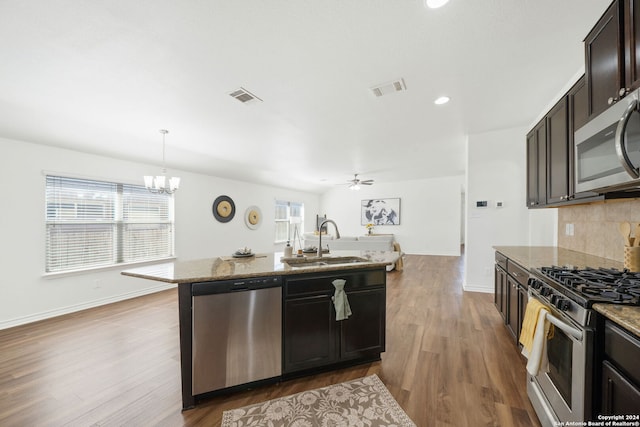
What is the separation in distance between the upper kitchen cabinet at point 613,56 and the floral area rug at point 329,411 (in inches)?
85.8

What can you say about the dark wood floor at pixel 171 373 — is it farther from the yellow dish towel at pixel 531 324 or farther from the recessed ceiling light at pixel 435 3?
the recessed ceiling light at pixel 435 3

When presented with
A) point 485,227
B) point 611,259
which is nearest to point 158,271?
point 611,259

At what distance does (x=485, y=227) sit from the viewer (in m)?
4.12

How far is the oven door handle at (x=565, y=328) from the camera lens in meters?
1.14

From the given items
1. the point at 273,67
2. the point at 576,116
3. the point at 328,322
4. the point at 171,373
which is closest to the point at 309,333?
the point at 328,322

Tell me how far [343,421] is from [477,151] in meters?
4.27

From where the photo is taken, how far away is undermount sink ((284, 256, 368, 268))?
7.77ft

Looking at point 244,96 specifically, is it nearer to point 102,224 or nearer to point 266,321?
point 266,321

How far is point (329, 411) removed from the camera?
167 centimetres

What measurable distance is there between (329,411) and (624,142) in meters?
2.17

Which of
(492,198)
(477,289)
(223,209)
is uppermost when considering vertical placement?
(492,198)

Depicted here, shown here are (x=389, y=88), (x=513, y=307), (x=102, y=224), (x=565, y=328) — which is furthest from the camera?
(x=102, y=224)

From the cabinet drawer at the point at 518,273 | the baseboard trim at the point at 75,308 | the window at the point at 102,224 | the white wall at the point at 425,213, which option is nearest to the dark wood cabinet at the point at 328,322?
the cabinet drawer at the point at 518,273

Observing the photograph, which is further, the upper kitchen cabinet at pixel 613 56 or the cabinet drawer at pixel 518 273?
the cabinet drawer at pixel 518 273
